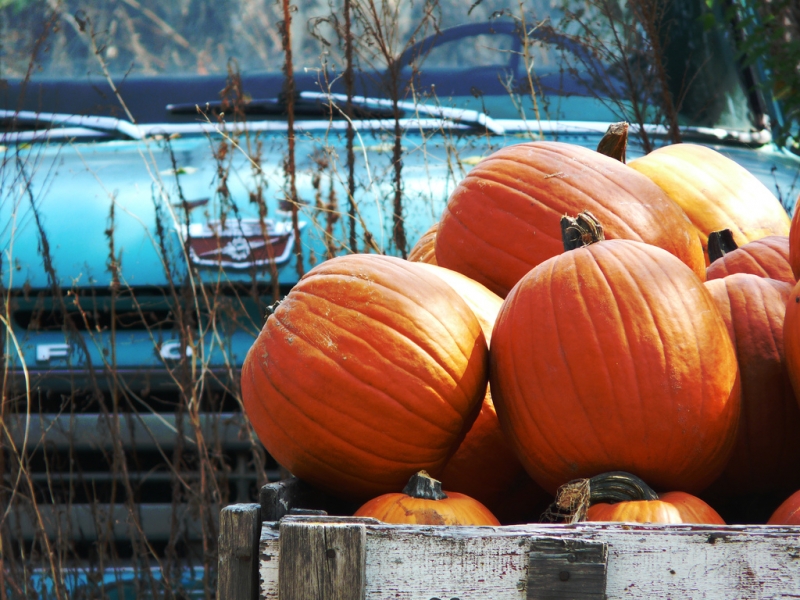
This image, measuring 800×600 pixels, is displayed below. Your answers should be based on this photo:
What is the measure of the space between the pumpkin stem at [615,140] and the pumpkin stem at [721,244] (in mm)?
259

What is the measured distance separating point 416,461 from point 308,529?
0.36 meters

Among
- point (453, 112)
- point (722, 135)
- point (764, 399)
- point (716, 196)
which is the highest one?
point (453, 112)

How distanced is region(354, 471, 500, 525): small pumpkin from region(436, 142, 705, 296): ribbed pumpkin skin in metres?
0.54

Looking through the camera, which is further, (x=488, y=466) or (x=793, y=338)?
(x=488, y=466)

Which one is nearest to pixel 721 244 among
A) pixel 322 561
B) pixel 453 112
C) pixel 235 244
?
pixel 322 561

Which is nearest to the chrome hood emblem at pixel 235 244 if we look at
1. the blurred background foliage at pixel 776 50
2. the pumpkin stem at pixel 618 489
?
the pumpkin stem at pixel 618 489

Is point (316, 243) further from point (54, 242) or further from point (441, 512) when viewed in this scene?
point (441, 512)

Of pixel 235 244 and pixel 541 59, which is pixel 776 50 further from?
pixel 235 244

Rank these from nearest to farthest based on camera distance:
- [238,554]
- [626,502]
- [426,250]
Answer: [238,554] < [626,502] < [426,250]

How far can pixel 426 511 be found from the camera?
1.21 m

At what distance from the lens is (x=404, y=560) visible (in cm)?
101

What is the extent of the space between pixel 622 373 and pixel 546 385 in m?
0.11

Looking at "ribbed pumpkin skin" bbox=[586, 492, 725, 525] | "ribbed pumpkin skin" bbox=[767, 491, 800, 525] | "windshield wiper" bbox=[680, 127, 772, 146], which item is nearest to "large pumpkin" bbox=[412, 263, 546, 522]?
"ribbed pumpkin skin" bbox=[586, 492, 725, 525]

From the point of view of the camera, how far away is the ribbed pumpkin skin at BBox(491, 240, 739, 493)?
1.23 m
